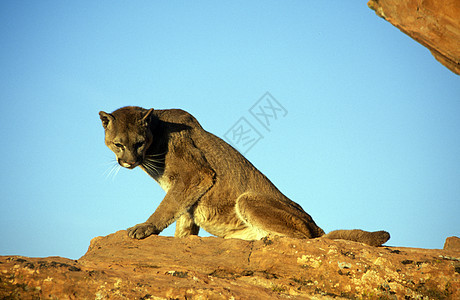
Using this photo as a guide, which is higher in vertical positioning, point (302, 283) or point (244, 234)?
point (244, 234)

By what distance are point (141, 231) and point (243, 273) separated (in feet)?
7.58

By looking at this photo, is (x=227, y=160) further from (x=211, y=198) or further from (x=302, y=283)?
(x=302, y=283)

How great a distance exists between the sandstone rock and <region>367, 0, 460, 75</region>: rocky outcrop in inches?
170

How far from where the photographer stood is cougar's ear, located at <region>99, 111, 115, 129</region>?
29.3ft

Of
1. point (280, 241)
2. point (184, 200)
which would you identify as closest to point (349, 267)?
point (280, 241)

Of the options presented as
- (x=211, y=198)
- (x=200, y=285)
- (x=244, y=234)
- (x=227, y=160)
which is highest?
(x=227, y=160)

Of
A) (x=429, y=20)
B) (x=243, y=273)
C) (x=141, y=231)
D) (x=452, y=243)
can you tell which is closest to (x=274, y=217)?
(x=243, y=273)

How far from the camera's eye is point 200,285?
6105 millimetres

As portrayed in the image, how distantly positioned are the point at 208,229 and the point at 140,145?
88.2 inches

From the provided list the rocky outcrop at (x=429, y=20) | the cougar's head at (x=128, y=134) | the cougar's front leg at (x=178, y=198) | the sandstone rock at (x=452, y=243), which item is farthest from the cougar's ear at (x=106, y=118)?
the sandstone rock at (x=452, y=243)

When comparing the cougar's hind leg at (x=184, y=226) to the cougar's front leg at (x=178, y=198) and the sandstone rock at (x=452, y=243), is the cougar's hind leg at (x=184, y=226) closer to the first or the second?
the cougar's front leg at (x=178, y=198)

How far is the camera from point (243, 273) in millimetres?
6855

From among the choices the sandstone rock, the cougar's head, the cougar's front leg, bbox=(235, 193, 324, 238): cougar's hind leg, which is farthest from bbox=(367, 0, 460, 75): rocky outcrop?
the cougar's head

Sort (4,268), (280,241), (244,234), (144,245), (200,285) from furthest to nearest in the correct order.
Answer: (244,234), (144,245), (280,241), (200,285), (4,268)
